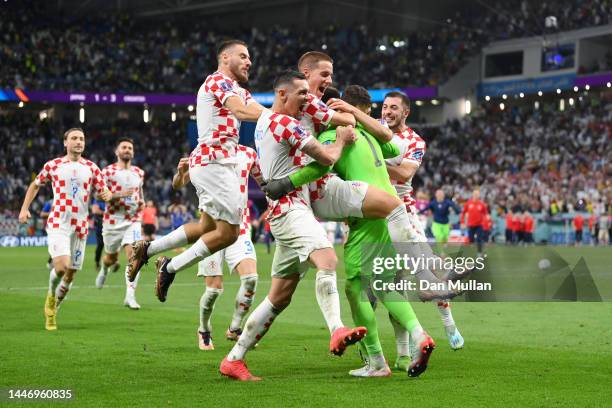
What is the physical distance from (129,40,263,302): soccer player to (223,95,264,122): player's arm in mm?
169

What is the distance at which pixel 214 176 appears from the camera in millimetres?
9398

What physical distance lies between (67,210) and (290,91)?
6.23 metres

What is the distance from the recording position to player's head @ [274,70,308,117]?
8133 mm

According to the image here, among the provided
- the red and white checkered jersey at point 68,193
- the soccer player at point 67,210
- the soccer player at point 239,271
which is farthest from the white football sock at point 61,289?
the soccer player at point 239,271

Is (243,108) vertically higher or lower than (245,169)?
higher

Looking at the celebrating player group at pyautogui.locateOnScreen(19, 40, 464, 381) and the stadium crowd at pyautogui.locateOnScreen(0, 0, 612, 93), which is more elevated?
the stadium crowd at pyautogui.locateOnScreen(0, 0, 612, 93)

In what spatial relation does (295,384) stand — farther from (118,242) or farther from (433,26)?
(433,26)

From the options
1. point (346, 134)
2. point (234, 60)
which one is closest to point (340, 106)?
point (346, 134)

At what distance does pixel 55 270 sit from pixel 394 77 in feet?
159

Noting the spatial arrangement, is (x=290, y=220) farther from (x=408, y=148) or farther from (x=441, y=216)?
(x=441, y=216)

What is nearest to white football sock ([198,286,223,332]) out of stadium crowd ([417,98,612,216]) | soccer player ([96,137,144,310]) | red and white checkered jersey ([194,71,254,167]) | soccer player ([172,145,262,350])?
soccer player ([172,145,262,350])

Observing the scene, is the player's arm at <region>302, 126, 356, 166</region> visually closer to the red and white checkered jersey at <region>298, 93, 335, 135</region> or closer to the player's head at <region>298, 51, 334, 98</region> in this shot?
the red and white checkered jersey at <region>298, 93, 335, 135</region>

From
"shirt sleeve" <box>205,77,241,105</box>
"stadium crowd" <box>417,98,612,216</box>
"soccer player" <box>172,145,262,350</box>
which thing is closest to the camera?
"shirt sleeve" <box>205,77,241,105</box>

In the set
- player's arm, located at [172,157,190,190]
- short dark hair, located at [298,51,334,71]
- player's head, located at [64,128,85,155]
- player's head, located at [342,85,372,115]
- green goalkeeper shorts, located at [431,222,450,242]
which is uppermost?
short dark hair, located at [298,51,334,71]
